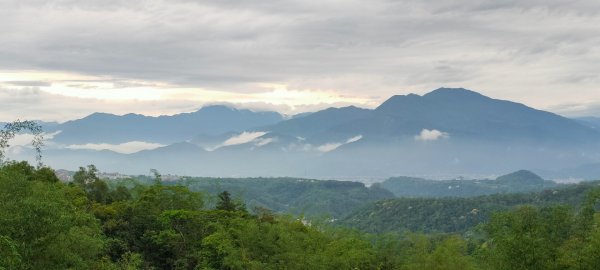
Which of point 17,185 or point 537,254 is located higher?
point 17,185

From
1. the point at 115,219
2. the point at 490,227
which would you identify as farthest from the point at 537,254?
the point at 115,219

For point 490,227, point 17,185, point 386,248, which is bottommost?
point 386,248

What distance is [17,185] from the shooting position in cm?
3562

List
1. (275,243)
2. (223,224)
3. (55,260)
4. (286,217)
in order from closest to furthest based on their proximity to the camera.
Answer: (55,260)
(275,243)
(223,224)
(286,217)

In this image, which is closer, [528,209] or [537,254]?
[537,254]

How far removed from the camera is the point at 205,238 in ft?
171

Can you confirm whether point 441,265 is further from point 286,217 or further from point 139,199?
point 139,199

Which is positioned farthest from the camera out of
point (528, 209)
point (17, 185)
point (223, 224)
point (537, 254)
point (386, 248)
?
point (386, 248)

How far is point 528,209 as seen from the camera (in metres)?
42.8

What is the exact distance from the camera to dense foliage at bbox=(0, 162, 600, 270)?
1137 inches

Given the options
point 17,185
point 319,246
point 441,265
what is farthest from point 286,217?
point 17,185

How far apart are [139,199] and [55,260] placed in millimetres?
34053

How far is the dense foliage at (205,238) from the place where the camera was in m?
28.9

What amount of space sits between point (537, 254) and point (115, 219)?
39499mm
